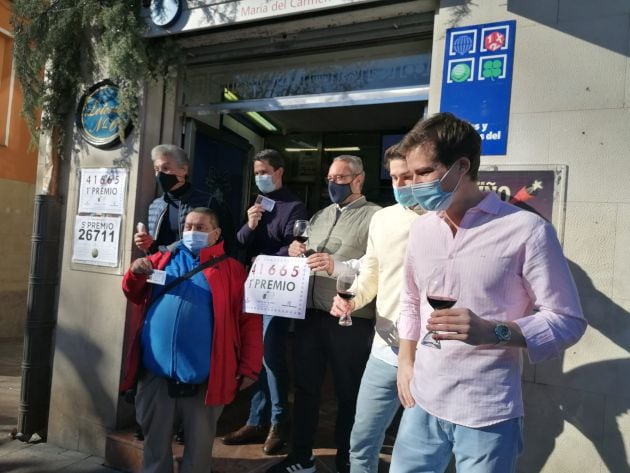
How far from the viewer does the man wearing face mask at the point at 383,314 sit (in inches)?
100.0

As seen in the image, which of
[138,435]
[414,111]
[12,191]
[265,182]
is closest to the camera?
[265,182]

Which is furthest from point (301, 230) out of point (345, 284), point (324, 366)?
point (324, 366)

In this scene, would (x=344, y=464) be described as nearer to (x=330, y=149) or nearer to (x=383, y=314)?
(x=383, y=314)

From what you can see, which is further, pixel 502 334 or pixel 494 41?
pixel 494 41

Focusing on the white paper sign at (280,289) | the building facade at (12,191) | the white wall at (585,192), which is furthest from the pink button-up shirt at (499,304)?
the building facade at (12,191)

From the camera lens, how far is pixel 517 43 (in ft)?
9.33

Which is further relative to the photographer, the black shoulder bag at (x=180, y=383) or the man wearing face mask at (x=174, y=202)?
the man wearing face mask at (x=174, y=202)

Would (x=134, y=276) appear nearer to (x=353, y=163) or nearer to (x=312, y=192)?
(x=353, y=163)

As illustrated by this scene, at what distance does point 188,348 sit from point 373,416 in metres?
1.11

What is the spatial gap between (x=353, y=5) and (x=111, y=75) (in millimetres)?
2133

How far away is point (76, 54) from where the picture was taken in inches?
170

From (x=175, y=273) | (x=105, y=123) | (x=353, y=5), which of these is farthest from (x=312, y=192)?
(x=175, y=273)

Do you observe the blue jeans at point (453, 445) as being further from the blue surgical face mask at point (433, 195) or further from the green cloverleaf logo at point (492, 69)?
the green cloverleaf logo at point (492, 69)

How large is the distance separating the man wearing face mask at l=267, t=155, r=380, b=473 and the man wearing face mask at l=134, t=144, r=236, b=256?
63 cm
